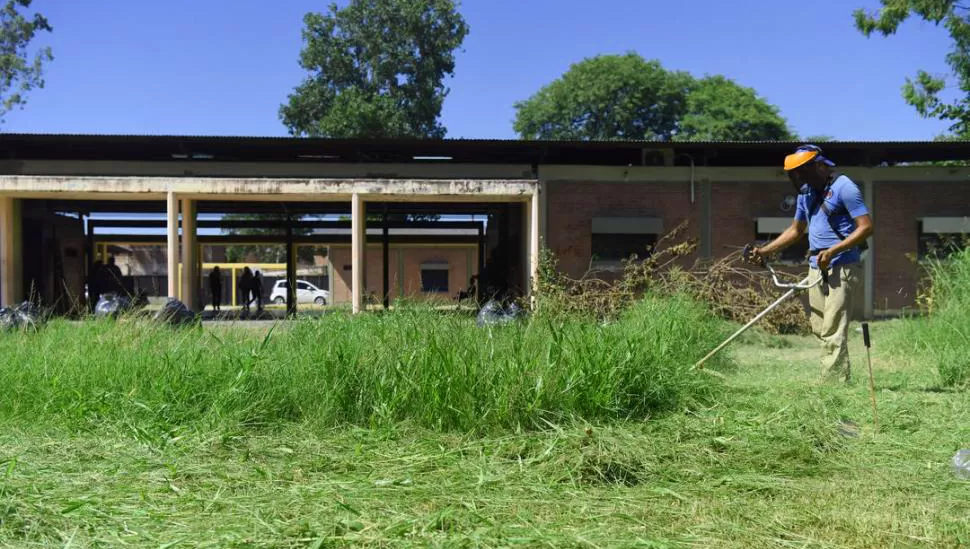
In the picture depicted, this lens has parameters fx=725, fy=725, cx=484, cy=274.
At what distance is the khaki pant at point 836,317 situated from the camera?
550 cm

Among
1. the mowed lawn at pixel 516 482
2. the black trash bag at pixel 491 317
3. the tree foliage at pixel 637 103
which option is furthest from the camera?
the tree foliage at pixel 637 103

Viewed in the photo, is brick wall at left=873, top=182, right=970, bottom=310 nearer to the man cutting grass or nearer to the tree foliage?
the man cutting grass

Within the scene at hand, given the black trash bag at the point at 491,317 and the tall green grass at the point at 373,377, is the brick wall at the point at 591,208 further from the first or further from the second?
the tall green grass at the point at 373,377

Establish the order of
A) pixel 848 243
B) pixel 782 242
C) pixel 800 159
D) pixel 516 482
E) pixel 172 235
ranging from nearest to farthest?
1. pixel 516 482
2. pixel 848 243
3. pixel 800 159
4. pixel 782 242
5. pixel 172 235

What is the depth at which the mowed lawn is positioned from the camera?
2.65 m

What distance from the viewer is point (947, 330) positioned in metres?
7.09

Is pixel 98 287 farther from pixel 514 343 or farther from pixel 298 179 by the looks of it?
pixel 514 343

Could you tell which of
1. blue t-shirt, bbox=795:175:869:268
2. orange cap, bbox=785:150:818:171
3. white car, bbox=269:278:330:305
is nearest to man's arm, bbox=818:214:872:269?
blue t-shirt, bbox=795:175:869:268

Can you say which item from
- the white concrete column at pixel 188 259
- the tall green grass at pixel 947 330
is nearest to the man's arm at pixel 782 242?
the tall green grass at pixel 947 330

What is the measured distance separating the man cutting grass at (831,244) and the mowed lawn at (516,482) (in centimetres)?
82

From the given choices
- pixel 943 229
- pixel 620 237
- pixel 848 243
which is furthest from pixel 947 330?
pixel 943 229

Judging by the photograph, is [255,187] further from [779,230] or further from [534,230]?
[779,230]

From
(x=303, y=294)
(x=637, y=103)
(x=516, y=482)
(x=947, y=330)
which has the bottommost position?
(x=516, y=482)

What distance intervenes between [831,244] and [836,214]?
23 centimetres
